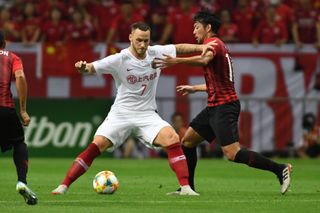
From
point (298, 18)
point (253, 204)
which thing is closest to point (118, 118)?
point (253, 204)

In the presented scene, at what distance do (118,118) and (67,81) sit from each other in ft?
36.8

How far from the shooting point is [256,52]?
23000mm

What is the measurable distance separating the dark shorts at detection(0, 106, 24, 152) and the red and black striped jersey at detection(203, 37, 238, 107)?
2566 millimetres

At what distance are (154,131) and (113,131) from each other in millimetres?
524

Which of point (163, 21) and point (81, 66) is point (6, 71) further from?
point (163, 21)

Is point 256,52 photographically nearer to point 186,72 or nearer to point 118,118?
point 186,72

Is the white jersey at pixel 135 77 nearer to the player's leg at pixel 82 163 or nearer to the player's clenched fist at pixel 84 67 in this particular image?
the player's clenched fist at pixel 84 67

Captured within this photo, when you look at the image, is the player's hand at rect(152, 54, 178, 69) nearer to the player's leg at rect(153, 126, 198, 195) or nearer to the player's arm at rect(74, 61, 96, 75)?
the player's arm at rect(74, 61, 96, 75)

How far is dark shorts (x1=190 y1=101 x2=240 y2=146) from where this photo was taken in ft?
39.8

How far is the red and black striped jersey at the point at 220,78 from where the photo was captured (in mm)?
12164

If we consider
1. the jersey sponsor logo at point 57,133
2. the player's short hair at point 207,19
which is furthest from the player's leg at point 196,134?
the jersey sponsor logo at point 57,133

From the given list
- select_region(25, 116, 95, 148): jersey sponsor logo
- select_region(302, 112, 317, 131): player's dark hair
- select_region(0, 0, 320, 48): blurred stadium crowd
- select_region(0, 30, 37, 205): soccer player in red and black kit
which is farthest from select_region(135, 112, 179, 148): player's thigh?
select_region(302, 112, 317, 131): player's dark hair

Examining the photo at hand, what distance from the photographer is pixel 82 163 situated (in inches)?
475

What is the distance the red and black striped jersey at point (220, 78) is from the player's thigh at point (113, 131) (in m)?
1.15
